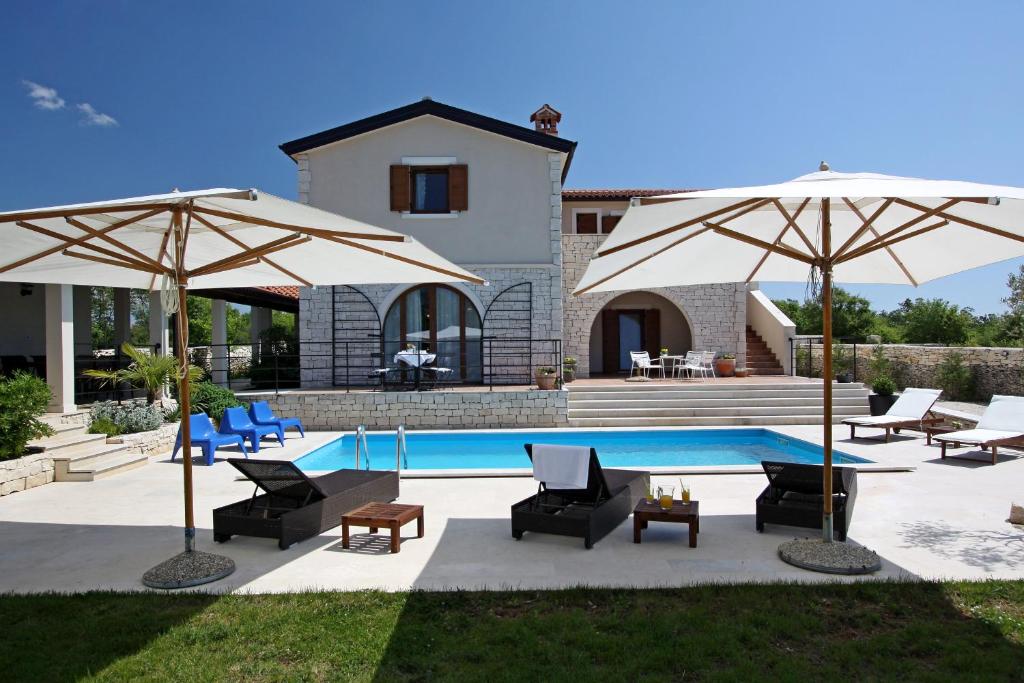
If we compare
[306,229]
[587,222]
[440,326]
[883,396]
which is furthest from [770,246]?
[587,222]

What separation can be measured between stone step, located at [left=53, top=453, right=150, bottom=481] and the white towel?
624cm

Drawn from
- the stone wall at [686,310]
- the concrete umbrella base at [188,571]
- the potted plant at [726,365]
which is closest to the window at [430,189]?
the stone wall at [686,310]

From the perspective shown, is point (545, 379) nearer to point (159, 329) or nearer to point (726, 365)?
point (726, 365)

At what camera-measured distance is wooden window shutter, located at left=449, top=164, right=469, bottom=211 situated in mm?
15484

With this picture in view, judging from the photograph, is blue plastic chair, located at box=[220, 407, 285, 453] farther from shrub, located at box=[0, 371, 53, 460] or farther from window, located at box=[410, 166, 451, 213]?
window, located at box=[410, 166, 451, 213]

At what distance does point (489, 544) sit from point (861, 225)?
4171 mm

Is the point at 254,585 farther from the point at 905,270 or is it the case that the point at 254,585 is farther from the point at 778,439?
the point at 778,439

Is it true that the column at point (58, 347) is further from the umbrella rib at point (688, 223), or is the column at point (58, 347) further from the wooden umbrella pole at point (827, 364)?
the wooden umbrella pole at point (827, 364)

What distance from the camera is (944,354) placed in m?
16.4

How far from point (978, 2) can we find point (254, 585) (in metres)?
11.7

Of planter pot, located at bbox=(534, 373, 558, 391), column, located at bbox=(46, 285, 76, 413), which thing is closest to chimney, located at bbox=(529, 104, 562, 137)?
planter pot, located at bbox=(534, 373, 558, 391)

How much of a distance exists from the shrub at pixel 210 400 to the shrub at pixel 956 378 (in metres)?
15.6

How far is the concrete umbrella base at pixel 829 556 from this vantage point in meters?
4.81

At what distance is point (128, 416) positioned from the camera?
10.5 meters
